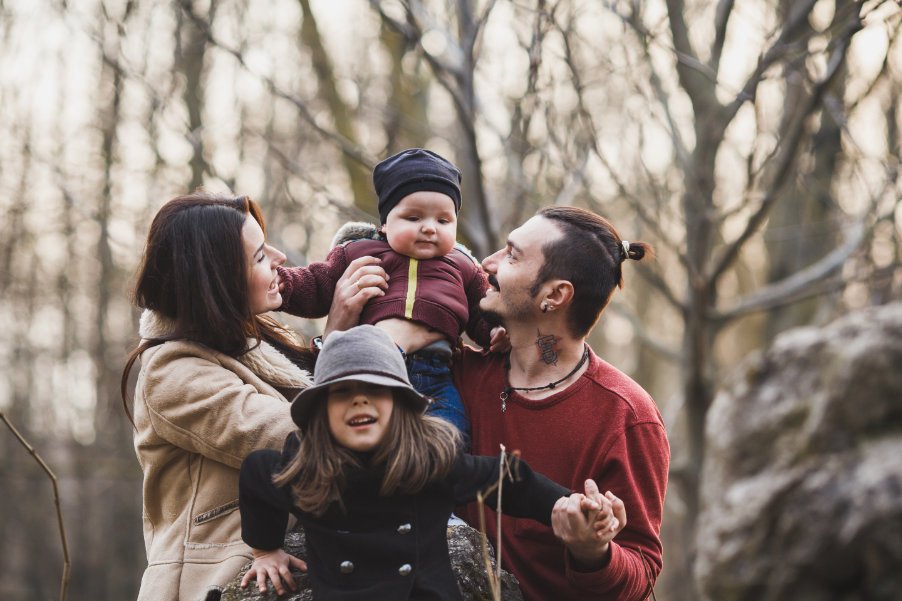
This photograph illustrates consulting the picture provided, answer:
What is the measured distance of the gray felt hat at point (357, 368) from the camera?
101 inches

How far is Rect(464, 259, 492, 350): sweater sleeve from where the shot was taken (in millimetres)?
3463

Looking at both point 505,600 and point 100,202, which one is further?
point 100,202

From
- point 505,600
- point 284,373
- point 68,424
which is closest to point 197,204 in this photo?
point 284,373

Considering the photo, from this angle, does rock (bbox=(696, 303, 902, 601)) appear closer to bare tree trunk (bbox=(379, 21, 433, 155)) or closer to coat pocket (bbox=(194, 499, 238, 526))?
coat pocket (bbox=(194, 499, 238, 526))

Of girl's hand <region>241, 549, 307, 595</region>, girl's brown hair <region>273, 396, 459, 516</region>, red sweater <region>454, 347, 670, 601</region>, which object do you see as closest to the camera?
girl's brown hair <region>273, 396, 459, 516</region>

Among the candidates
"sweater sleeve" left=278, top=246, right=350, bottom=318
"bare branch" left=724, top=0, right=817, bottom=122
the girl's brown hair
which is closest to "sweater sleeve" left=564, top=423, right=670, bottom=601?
the girl's brown hair

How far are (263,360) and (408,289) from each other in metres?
0.49

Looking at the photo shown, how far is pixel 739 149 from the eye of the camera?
793cm

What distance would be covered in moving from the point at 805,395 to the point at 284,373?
339 cm

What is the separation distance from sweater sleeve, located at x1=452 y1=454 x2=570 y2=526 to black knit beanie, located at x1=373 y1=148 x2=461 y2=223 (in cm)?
94

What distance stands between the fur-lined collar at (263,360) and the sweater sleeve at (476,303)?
0.61 metres

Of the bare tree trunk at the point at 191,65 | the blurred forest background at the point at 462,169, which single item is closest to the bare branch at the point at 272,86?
the blurred forest background at the point at 462,169

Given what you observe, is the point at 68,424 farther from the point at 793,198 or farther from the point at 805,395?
the point at 805,395

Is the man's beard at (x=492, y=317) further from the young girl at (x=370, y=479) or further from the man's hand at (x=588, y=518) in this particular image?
the man's hand at (x=588, y=518)
